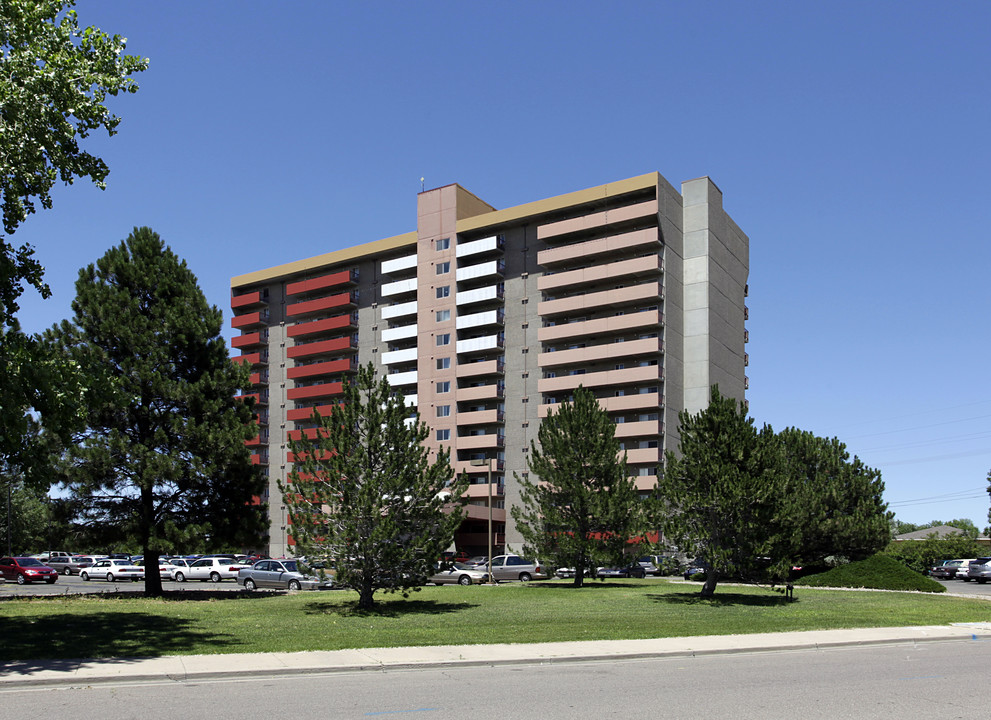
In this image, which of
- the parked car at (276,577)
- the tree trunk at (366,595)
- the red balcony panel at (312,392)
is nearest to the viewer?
the tree trunk at (366,595)

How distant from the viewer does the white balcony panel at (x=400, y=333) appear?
309ft

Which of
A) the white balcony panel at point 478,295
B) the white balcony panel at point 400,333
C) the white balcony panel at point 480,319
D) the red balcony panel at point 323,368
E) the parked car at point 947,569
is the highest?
the white balcony panel at point 478,295

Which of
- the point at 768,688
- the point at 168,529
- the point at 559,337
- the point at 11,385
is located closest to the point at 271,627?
the point at 11,385

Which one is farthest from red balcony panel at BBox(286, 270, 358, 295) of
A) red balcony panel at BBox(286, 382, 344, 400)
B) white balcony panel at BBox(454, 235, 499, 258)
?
white balcony panel at BBox(454, 235, 499, 258)

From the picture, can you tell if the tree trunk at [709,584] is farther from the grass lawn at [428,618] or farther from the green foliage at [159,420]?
the green foliage at [159,420]

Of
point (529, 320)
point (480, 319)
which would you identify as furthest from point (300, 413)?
point (529, 320)

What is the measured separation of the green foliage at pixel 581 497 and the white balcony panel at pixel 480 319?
4690cm

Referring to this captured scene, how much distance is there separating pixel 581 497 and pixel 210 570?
97.2 feet

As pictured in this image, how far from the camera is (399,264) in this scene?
9475cm

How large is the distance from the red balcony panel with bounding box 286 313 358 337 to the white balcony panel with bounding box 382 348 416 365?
6.76 metres

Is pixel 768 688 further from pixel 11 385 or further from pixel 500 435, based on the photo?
pixel 500 435

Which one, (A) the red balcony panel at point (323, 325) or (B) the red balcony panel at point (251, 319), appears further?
(B) the red balcony panel at point (251, 319)

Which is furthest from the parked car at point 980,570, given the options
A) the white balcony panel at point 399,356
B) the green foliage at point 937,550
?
the white balcony panel at point 399,356

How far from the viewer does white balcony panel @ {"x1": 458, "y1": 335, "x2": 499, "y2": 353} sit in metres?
88.4
